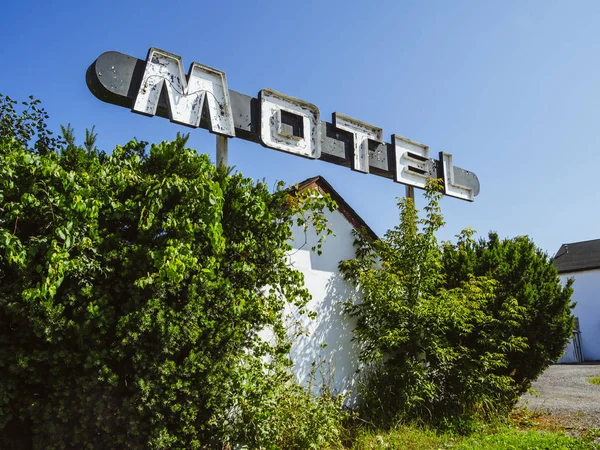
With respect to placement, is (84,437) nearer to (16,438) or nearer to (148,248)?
(16,438)

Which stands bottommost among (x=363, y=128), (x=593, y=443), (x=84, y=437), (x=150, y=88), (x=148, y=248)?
(x=593, y=443)

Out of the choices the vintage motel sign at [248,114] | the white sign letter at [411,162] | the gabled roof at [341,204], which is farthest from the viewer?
the white sign letter at [411,162]

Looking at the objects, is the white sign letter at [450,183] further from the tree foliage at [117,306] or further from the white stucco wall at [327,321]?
Answer: the tree foliage at [117,306]

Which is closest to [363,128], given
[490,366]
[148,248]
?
[490,366]

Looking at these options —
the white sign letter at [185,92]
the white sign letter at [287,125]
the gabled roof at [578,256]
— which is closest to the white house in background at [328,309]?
the white sign letter at [287,125]

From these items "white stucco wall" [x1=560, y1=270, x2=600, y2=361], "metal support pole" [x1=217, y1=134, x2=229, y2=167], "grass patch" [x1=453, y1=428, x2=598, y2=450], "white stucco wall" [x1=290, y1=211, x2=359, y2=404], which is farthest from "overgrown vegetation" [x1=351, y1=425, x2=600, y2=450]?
"white stucco wall" [x1=560, y1=270, x2=600, y2=361]

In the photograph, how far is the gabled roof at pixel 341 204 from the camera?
7293mm

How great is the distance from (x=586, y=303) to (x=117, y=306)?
2520 centimetres

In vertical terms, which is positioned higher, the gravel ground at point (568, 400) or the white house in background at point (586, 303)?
the white house in background at point (586, 303)

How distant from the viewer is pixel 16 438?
14.0 ft

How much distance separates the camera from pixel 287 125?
745 cm

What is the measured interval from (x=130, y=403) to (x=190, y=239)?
149 centimetres

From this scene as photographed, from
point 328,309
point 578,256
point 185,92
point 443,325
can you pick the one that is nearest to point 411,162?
point 443,325

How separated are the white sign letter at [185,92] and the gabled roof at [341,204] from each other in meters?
1.47
